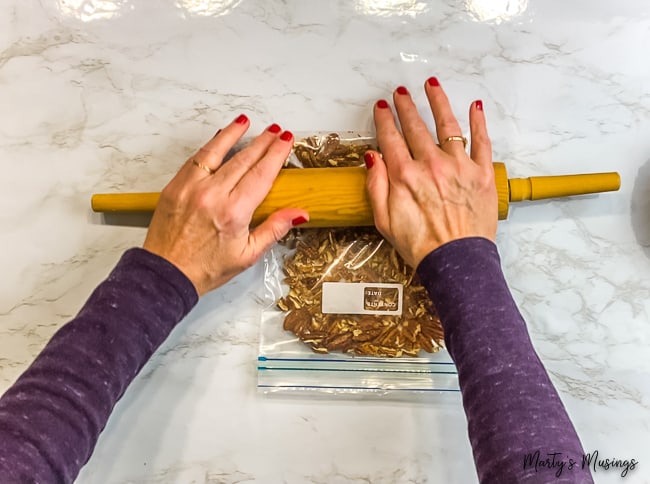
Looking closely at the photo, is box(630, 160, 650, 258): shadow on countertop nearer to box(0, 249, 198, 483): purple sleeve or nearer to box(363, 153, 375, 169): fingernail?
box(363, 153, 375, 169): fingernail

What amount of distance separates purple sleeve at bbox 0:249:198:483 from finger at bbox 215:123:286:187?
0.13m

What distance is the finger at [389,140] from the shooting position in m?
0.77

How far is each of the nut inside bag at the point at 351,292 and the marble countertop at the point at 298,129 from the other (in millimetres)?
65

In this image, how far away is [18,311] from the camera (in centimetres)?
A: 87

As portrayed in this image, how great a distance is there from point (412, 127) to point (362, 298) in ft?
0.77

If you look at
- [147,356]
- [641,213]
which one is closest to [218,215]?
[147,356]

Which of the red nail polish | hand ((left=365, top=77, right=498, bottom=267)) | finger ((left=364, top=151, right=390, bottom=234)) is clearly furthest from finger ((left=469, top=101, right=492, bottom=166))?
the red nail polish

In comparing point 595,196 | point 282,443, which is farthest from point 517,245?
point 282,443

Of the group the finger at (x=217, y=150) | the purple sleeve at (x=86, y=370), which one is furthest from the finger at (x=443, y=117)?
the purple sleeve at (x=86, y=370)

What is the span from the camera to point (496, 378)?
2.05 ft

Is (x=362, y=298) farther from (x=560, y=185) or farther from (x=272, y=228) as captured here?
(x=560, y=185)

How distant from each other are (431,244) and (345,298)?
158 mm

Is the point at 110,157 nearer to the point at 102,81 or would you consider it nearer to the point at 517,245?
the point at 102,81

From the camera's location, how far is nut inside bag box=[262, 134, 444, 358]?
32.5 inches
